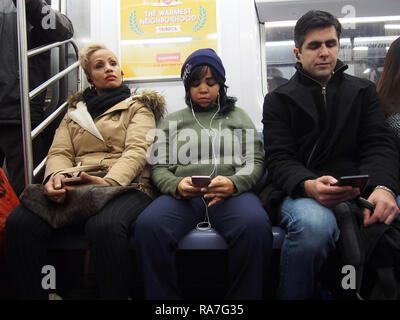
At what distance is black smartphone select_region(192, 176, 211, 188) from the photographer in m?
1.52

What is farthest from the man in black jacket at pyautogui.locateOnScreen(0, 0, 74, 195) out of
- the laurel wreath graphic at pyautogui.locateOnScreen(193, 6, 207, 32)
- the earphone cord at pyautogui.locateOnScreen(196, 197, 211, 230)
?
the earphone cord at pyautogui.locateOnScreen(196, 197, 211, 230)

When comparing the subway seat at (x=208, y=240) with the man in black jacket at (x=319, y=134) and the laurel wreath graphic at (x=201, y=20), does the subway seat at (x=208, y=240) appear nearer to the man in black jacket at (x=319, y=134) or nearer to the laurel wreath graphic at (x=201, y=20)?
the man in black jacket at (x=319, y=134)

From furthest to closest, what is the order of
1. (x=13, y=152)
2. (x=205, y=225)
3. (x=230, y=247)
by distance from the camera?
(x=13, y=152), (x=205, y=225), (x=230, y=247)

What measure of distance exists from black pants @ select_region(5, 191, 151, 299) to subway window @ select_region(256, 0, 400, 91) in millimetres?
1646

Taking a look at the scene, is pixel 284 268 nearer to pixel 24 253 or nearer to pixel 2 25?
pixel 24 253

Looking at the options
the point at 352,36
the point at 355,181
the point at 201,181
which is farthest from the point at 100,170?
the point at 352,36

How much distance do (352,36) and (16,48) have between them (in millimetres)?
2552

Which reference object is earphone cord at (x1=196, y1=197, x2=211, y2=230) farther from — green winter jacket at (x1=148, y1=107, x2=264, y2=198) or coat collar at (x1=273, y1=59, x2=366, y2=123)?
coat collar at (x1=273, y1=59, x2=366, y2=123)

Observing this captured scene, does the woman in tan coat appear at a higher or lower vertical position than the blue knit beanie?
lower

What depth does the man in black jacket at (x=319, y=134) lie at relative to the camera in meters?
1.59

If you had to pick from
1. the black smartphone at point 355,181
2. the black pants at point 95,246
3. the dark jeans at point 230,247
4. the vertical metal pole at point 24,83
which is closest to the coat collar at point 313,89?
the black smartphone at point 355,181

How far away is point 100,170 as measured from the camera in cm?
197

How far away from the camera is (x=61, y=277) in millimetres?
Answer: 1973

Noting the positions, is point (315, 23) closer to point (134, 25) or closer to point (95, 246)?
point (134, 25)
